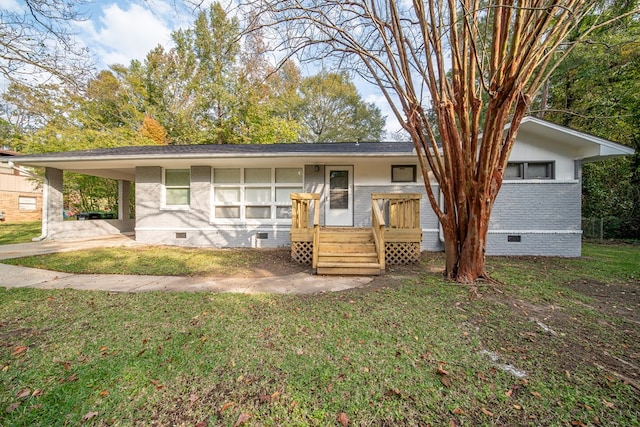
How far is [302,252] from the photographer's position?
21.4 ft

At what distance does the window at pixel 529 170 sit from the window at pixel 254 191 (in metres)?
6.54

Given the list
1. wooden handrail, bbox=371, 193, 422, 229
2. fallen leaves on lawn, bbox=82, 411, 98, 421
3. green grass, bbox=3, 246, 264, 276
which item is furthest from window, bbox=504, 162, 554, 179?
fallen leaves on lawn, bbox=82, 411, 98, 421

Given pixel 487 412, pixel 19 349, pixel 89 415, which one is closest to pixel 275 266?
pixel 19 349

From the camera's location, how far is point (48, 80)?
18.0ft

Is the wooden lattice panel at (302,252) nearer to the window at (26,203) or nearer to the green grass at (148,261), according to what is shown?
the green grass at (148,261)

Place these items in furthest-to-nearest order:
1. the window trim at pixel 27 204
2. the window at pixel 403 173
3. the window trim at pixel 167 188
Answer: the window trim at pixel 27 204 → the window trim at pixel 167 188 → the window at pixel 403 173

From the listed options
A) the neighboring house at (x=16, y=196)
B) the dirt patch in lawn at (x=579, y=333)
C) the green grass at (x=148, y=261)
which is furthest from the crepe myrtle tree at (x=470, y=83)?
the neighboring house at (x=16, y=196)

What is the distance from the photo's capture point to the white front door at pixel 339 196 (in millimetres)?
8156

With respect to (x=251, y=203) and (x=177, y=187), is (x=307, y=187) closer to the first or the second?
(x=251, y=203)

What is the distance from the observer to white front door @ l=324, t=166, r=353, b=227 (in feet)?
26.8

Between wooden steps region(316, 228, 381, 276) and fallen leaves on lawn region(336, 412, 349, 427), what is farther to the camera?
wooden steps region(316, 228, 381, 276)

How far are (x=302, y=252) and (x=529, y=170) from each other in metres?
7.23

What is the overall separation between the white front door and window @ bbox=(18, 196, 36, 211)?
2567cm

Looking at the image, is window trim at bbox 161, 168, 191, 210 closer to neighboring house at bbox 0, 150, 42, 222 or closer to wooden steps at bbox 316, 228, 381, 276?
wooden steps at bbox 316, 228, 381, 276
